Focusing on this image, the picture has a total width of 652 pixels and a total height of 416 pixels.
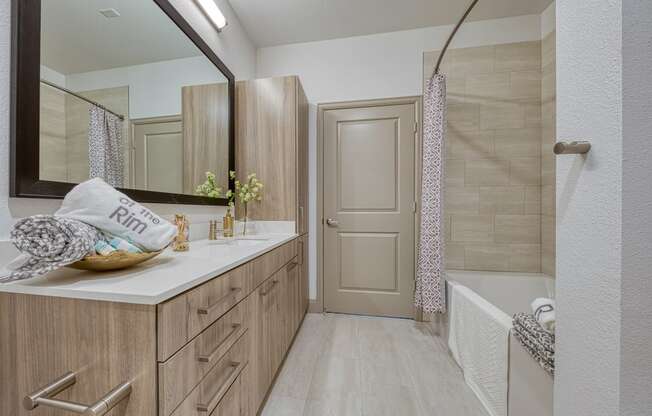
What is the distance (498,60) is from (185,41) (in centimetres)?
253

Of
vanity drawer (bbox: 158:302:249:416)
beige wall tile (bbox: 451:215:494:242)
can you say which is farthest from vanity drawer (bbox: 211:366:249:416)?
beige wall tile (bbox: 451:215:494:242)

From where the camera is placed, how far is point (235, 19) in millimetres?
2113

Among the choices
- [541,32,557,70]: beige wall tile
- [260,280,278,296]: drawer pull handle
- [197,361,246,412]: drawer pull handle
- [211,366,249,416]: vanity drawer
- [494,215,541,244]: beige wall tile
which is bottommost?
[211,366,249,416]: vanity drawer

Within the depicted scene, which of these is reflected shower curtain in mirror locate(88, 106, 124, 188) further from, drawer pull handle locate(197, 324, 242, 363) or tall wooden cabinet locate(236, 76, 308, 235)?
tall wooden cabinet locate(236, 76, 308, 235)

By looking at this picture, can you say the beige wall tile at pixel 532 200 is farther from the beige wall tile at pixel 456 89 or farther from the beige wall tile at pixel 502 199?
the beige wall tile at pixel 456 89

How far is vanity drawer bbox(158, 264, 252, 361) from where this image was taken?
572 millimetres

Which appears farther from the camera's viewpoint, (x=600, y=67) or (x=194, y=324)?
(x=194, y=324)

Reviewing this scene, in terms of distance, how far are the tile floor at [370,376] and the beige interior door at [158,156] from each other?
1.31m

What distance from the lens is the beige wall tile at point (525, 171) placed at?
2.16m

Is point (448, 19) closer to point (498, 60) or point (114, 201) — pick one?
point (498, 60)

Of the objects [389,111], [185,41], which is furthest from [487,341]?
[185,41]

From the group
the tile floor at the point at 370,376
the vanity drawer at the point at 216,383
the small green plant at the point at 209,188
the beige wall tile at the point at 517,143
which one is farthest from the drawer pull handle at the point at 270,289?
the beige wall tile at the point at 517,143

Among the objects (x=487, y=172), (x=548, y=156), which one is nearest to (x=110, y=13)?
(x=487, y=172)

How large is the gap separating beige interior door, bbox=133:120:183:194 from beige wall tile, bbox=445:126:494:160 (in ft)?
7.20
